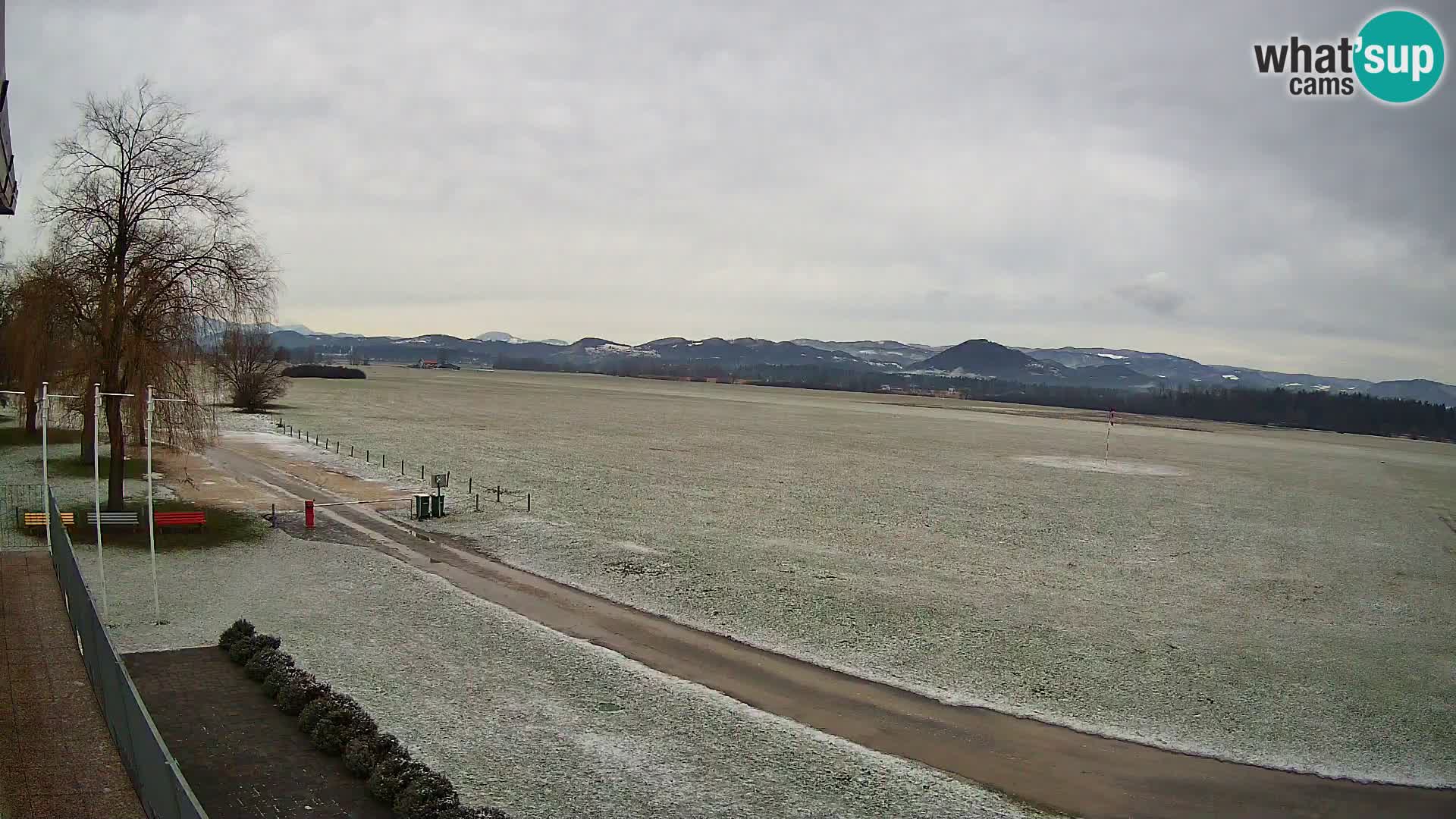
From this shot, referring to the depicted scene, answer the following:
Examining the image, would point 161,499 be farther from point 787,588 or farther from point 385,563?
point 787,588

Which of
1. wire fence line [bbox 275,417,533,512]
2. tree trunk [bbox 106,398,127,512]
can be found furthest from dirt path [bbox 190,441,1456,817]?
wire fence line [bbox 275,417,533,512]

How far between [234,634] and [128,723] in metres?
7.54

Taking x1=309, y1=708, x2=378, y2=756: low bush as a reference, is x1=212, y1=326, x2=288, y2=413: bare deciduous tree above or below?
above

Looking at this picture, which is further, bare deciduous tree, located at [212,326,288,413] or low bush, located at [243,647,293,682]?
bare deciduous tree, located at [212,326,288,413]

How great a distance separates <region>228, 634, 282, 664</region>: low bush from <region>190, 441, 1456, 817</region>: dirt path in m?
5.73

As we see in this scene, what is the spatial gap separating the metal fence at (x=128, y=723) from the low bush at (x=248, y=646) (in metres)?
2.33

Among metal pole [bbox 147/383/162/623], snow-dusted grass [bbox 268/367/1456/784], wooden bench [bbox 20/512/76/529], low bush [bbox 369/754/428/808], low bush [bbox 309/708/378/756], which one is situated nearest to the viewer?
low bush [bbox 369/754/428/808]

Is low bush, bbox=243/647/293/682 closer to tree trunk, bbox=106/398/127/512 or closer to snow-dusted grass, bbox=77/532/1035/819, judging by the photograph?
snow-dusted grass, bbox=77/532/1035/819

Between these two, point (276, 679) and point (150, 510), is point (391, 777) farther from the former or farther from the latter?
point (150, 510)

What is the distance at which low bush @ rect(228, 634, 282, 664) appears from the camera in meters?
15.9

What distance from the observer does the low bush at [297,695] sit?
13844 millimetres

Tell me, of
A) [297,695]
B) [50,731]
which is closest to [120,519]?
[297,695]

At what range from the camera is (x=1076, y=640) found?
20.7 meters

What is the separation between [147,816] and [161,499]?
89.1ft
